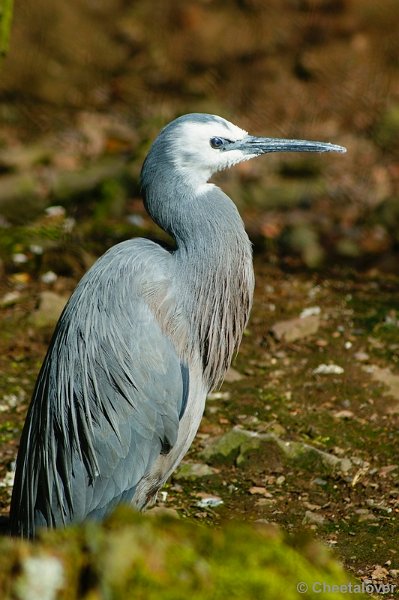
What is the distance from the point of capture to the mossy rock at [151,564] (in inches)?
61.4

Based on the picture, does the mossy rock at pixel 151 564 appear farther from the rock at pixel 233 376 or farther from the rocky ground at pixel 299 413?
the rock at pixel 233 376

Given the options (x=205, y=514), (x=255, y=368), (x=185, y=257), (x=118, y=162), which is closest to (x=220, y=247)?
Result: (x=185, y=257)

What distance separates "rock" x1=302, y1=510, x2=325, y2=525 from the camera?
16.2 feet

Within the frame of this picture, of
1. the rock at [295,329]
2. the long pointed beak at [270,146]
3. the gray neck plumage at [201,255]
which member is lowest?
the rock at [295,329]

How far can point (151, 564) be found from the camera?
5.16ft

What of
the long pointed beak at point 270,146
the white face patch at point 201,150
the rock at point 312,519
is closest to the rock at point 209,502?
the rock at point 312,519

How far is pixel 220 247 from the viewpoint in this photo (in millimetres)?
4391

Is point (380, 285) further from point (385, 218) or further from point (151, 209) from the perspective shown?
point (151, 209)

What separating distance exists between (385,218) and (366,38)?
3300 millimetres

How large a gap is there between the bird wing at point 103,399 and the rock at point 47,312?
3.04m

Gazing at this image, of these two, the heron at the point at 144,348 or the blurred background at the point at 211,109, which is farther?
the blurred background at the point at 211,109

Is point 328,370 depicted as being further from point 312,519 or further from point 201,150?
point 201,150

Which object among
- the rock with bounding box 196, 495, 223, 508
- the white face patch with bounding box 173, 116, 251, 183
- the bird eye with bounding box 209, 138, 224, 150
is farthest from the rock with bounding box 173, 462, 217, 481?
the bird eye with bounding box 209, 138, 224, 150

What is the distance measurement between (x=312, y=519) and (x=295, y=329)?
2.35 m
